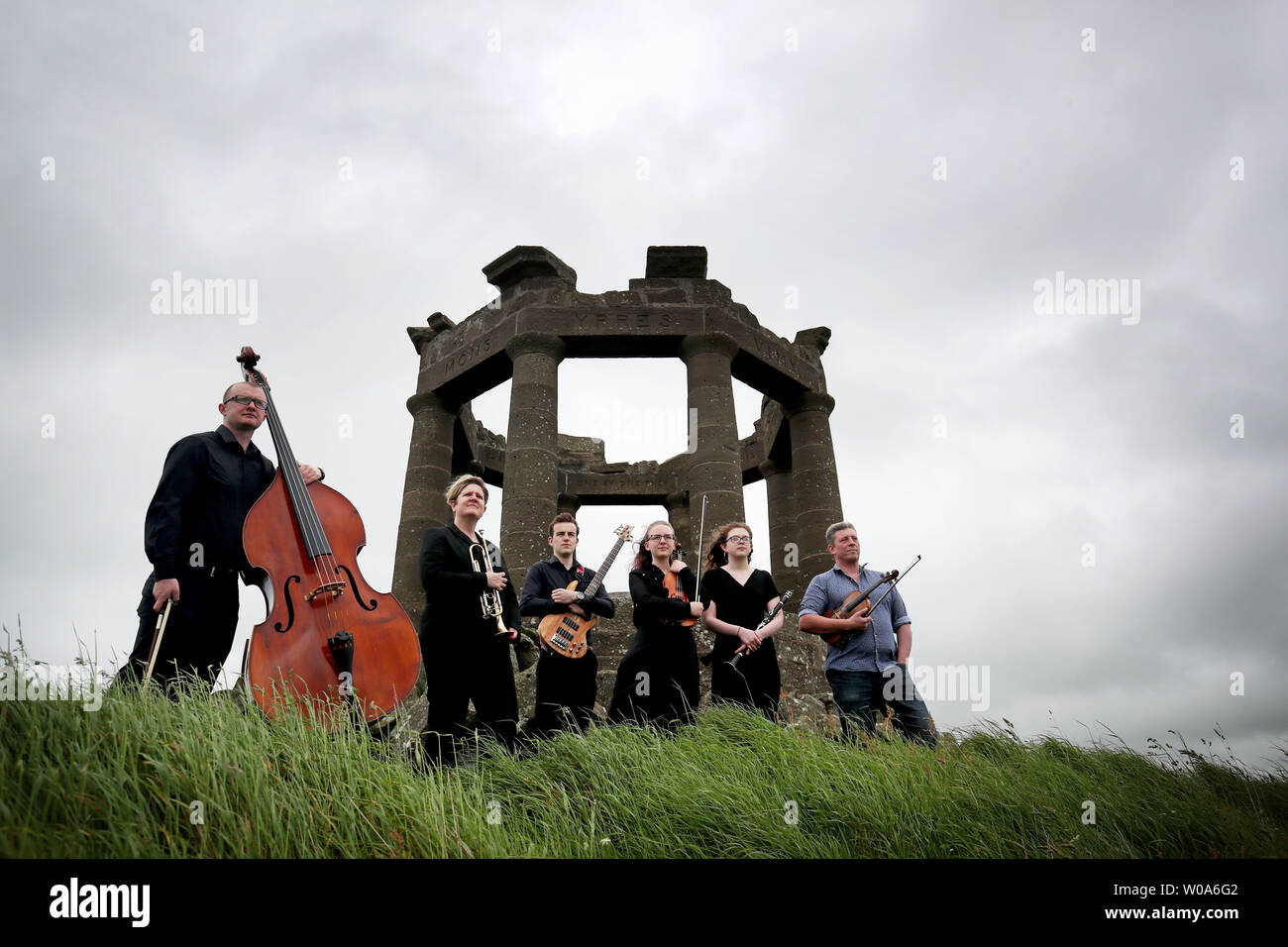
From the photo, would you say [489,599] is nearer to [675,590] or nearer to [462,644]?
[462,644]

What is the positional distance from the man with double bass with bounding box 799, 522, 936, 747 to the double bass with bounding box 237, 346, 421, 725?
8.56 ft

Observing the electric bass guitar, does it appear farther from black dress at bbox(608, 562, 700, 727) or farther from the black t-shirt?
the black t-shirt

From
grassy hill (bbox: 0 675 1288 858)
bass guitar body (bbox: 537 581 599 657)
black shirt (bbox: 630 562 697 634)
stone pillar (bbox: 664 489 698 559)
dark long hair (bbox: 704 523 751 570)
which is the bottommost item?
grassy hill (bbox: 0 675 1288 858)

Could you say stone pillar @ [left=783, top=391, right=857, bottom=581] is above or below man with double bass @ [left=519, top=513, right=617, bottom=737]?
above

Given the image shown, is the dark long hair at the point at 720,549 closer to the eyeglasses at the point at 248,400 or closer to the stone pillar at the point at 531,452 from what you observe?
the eyeglasses at the point at 248,400

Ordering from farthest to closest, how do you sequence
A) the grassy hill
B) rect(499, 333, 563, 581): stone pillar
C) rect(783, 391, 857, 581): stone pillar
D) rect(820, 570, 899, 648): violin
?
1. rect(783, 391, 857, 581): stone pillar
2. rect(499, 333, 563, 581): stone pillar
3. rect(820, 570, 899, 648): violin
4. the grassy hill

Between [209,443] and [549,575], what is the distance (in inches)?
85.2

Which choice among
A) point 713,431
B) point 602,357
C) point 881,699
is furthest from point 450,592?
point 602,357

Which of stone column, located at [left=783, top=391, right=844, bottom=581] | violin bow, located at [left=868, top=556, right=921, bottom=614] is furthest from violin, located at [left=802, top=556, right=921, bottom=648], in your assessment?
stone column, located at [left=783, top=391, right=844, bottom=581]

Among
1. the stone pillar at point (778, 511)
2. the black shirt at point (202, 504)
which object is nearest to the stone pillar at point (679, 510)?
the stone pillar at point (778, 511)

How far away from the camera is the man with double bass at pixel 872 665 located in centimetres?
467

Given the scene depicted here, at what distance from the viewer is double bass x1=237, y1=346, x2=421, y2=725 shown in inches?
134

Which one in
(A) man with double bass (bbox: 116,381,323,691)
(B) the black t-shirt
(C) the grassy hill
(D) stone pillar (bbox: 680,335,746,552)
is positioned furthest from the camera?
(D) stone pillar (bbox: 680,335,746,552)
